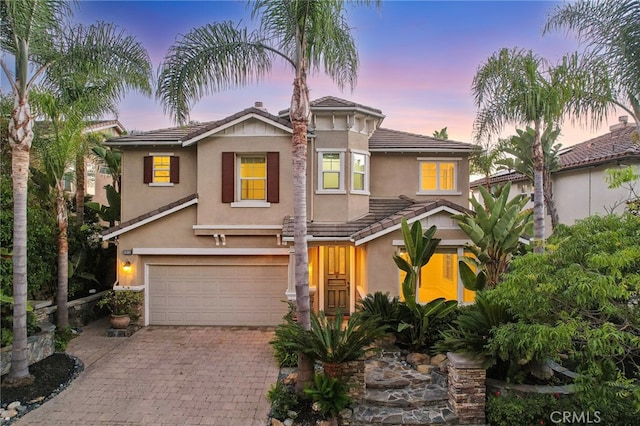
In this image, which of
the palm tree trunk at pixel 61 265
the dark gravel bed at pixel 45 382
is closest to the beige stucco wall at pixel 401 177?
the palm tree trunk at pixel 61 265

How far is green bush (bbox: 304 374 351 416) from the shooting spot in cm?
632

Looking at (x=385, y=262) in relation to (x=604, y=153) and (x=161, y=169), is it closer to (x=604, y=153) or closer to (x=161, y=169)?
(x=161, y=169)

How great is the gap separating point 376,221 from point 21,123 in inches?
373

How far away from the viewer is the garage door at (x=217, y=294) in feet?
38.9

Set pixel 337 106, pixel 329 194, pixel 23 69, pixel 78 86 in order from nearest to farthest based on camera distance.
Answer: pixel 23 69 < pixel 78 86 < pixel 337 106 < pixel 329 194

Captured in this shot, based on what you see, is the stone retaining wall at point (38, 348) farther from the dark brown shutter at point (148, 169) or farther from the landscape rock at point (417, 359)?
the landscape rock at point (417, 359)

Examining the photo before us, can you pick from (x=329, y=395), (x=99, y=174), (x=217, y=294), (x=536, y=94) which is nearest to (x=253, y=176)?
(x=217, y=294)

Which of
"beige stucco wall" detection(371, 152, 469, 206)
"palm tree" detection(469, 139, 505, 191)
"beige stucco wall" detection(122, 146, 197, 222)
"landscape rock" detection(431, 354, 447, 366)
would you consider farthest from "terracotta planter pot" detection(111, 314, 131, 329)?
"palm tree" detection(469, 139, 505, 191)

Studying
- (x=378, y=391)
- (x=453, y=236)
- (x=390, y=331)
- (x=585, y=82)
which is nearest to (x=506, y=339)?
(x=378, y=391)

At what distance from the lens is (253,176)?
469 inches

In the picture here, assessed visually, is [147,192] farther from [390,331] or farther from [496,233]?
[496,233]

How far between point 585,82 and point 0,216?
46.9ft

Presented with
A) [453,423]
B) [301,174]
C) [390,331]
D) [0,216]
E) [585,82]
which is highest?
[585,82]

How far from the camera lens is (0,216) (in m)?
8.79
